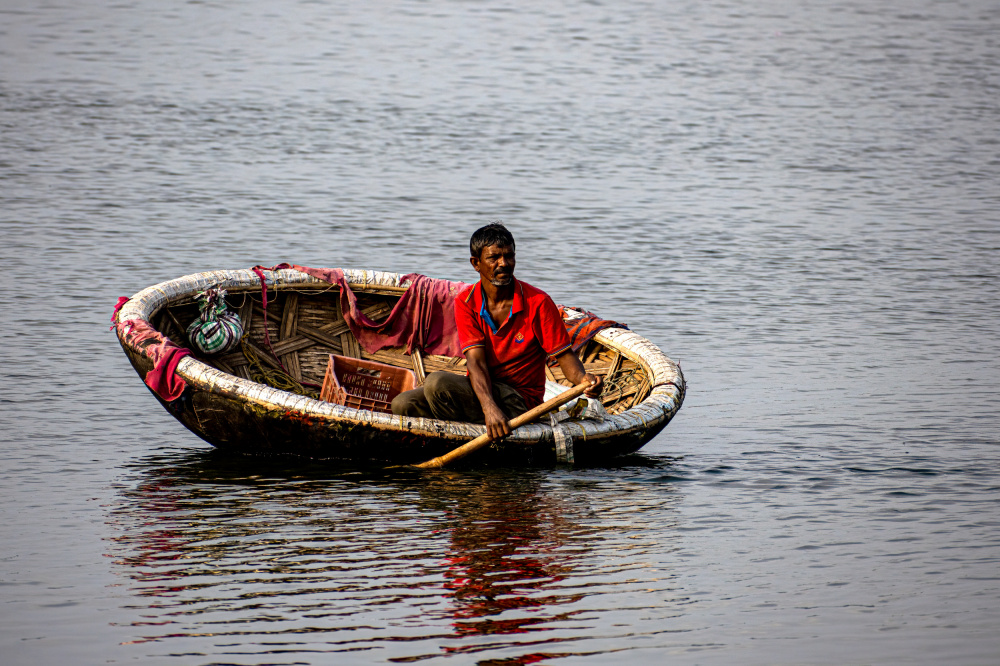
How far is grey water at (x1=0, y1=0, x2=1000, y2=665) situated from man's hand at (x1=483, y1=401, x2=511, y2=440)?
0.86ft

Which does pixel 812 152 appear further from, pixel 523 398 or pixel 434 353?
pixel 523 398

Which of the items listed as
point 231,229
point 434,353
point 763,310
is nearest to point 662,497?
point 434,353

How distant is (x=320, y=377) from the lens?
23.0 ft

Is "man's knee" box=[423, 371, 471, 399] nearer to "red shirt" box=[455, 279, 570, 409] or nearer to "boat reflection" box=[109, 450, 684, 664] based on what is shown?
"red shirt" box=[455, 279, 570, 409]

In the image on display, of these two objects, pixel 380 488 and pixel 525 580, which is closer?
pixel 525 580

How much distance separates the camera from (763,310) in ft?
30.4

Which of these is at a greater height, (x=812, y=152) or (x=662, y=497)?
(x=812, y=152)

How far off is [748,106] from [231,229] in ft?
30.7

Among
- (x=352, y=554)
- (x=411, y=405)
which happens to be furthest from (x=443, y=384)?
(x=352, y=554)

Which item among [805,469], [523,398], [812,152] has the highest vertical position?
[812,152]

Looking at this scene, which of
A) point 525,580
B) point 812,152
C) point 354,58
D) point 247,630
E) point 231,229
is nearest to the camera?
point 247,630

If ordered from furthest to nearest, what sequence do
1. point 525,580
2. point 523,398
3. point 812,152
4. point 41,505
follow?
1. point 812,152
2. point 523,398
3. point 41,505
4. point 525,580

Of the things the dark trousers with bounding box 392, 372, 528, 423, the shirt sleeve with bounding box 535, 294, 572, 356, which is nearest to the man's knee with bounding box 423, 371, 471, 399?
the dark trousers with bounding box 392, 372, 528, 423

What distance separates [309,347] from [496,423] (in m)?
1.98
